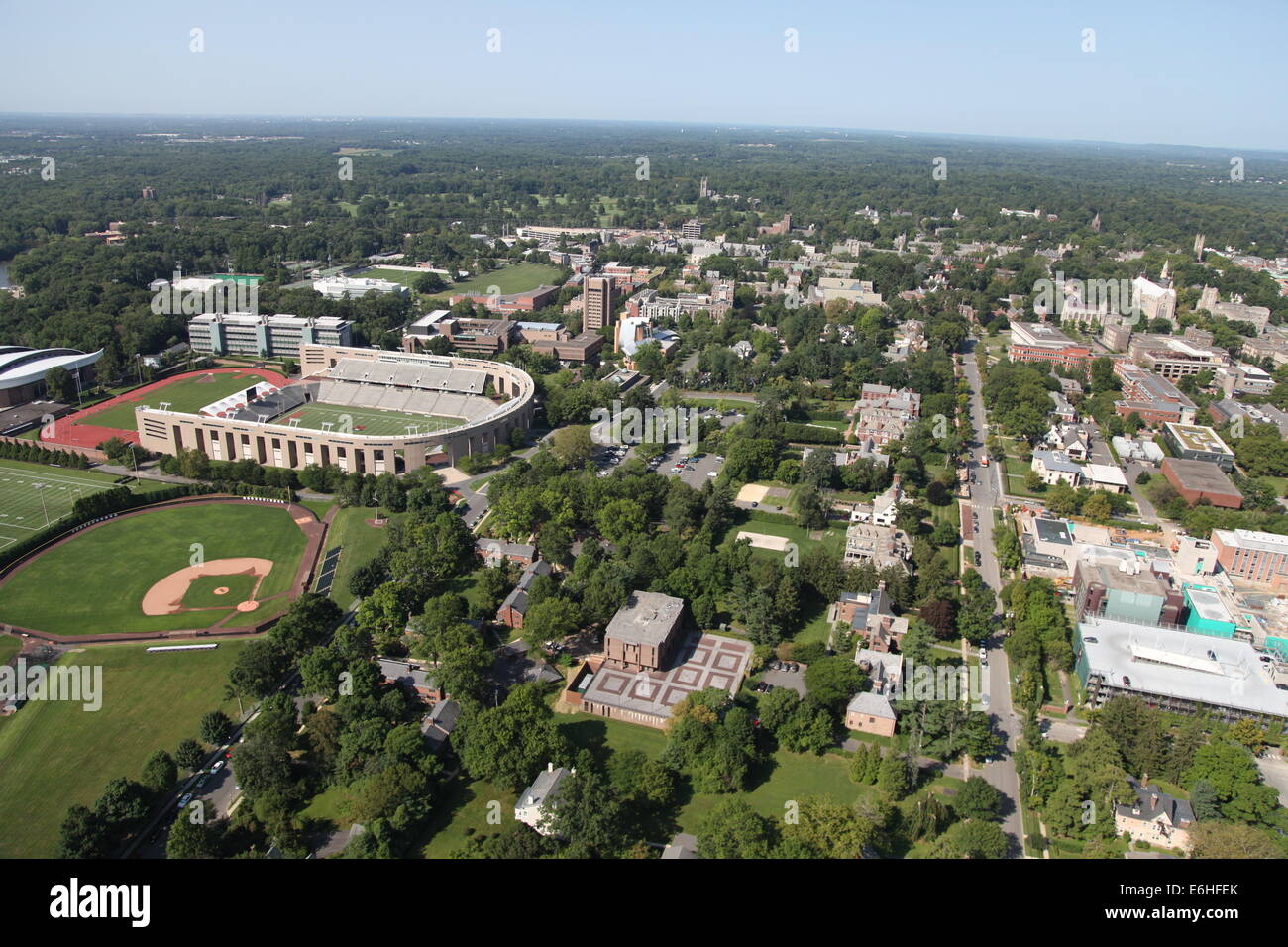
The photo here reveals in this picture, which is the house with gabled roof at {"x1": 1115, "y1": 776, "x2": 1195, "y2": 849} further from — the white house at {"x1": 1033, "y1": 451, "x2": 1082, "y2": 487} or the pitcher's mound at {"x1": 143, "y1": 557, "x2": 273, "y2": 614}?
the pitcher's mound at {"x1": 143, "y1": 557, "x2": 273, "y2": 614}

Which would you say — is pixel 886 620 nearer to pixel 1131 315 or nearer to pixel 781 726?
pixel 781 726

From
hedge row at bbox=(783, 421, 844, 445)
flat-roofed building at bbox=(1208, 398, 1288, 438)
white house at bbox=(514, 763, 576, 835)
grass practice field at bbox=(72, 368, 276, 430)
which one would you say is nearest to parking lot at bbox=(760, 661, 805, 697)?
white house at bbox=(514, 763, 576, 835)

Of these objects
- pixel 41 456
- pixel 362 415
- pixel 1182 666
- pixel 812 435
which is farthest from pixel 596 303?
pixel 1182 666

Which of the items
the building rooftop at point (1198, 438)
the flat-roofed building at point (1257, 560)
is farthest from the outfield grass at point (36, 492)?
the building rooftop at point (1198, 438)
